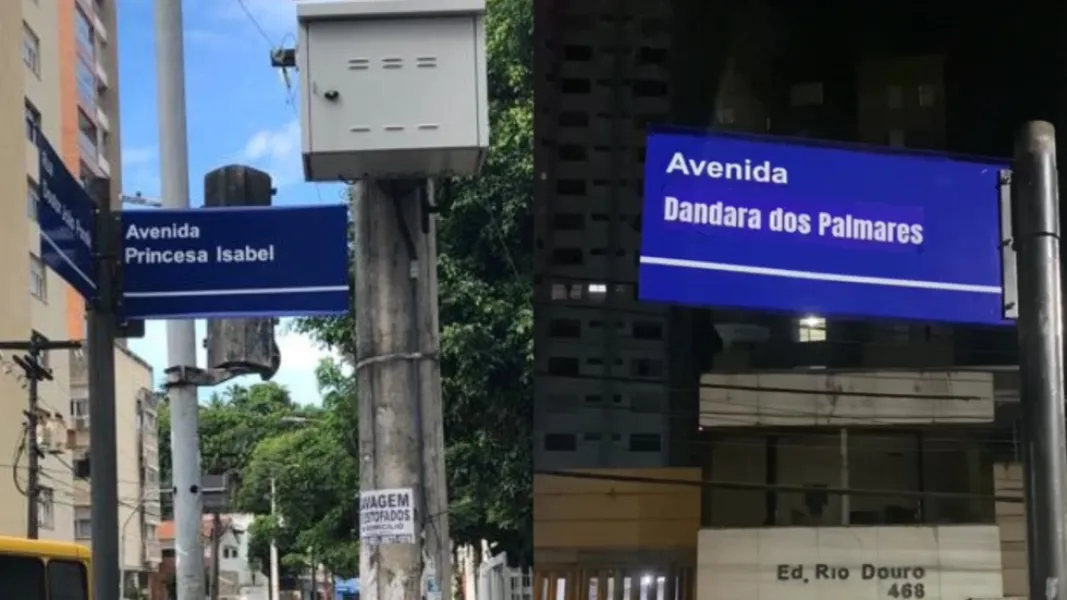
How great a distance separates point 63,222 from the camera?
518cm

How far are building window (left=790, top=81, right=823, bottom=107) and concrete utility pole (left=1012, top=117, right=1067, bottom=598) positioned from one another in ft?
18.2

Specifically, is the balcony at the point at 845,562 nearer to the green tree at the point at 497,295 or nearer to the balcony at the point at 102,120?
the green tree at the point at 497,295

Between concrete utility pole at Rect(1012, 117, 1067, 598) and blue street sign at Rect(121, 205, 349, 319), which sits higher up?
blue street sign at Rect(121, 205, 349, 319)

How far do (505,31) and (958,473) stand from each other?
7.40 m

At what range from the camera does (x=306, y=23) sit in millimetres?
5047

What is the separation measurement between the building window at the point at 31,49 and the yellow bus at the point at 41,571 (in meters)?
27.7

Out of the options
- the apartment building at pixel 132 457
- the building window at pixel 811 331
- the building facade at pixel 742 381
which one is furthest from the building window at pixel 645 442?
the apartment building at pixel 132 457

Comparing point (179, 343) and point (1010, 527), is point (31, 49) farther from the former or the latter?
point (1010, 527)

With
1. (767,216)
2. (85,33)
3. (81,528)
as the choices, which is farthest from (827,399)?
(85,33)

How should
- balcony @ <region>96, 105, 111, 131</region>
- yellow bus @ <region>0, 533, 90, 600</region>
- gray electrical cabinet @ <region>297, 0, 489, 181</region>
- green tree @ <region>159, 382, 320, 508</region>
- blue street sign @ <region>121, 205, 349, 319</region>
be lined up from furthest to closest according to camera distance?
1. green tree @ <region>159, 382, 320, 508</region>
2. balcony @ <region>96, 105, 111, 131</region>
3. yellow bus @ <region>0, 533, 90, 600</region>
4. blue street sign @ <region>121, 205, 349, 319</region>
5. gray electrical cabinet @ <region>297, 0, 489, 181</region>

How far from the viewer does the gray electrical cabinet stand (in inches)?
197

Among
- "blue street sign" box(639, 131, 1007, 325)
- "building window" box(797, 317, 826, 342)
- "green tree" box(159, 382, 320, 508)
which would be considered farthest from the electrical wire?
"green tree" box(159, 382, 320, 508)

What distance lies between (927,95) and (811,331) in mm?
1673

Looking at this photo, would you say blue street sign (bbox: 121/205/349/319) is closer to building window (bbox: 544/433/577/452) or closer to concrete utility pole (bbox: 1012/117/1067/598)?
building window (bbox: 544/433/577/452)
